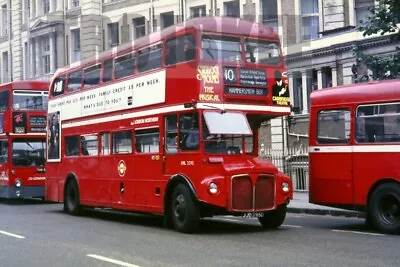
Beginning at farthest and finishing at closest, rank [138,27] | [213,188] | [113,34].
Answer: [113,34] < [138,27] < [213,188]

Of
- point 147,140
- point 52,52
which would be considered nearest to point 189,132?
point 147,140

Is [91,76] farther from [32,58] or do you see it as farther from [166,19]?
[32,58]

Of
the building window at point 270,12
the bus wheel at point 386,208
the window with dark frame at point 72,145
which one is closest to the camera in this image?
the bus wheel at point 386,208

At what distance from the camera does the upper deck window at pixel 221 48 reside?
1345 cm

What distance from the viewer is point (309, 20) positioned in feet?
95.0

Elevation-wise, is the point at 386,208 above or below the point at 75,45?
below

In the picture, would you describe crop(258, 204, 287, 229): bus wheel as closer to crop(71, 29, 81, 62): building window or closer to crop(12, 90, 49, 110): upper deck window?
crop(12, 90, 49, 110): upper deck window

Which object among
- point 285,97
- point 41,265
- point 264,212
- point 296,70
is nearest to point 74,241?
point 41,265

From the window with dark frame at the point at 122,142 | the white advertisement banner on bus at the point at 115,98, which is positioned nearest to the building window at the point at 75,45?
the white advertisement banner on bus at the point at 115,98

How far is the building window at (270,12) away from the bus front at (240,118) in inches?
637

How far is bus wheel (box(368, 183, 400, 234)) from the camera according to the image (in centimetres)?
1271

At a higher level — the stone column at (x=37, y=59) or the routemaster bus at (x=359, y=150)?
the stone column at (x=37, y=59)

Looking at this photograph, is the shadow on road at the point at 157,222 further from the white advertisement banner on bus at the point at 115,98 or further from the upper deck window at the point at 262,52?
the upper deck window at the point at 262,52

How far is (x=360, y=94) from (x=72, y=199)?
30.7 feet
